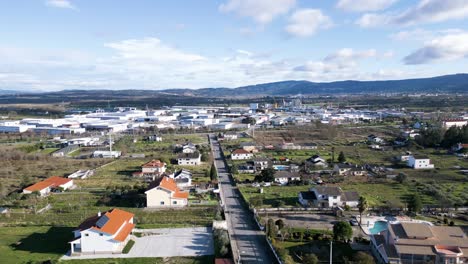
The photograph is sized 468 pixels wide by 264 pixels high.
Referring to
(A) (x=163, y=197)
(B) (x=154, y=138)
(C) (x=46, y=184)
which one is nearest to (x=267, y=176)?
(A) (x=163, y=197)

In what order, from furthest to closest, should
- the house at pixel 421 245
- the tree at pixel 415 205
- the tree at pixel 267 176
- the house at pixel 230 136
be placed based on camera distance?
the house at pixel 230 136, the tree at pixel 267 176, the tree at pixel 415 205, the house at pixel 421 245

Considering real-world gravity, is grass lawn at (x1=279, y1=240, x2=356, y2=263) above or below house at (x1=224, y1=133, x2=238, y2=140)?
below

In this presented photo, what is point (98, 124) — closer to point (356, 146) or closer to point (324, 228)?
point (356, 146)

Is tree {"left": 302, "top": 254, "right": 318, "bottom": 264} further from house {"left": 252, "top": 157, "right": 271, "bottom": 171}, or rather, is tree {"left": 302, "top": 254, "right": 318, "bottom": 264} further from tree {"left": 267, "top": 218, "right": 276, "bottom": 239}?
house {"left": 252, "top": 157, "right": 271, "bottom": 171}

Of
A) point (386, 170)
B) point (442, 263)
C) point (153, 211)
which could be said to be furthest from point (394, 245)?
point (386, 170)

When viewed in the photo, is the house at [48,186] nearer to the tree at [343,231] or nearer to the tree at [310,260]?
the tree at [310,260]

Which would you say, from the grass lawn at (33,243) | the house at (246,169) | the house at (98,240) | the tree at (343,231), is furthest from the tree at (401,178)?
the grass lawn at (33,243)

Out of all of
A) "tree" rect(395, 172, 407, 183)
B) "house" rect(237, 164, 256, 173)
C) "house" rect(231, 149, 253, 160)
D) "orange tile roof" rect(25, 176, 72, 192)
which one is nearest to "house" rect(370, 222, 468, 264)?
"tree" rect(395, 172, 407, 183)
